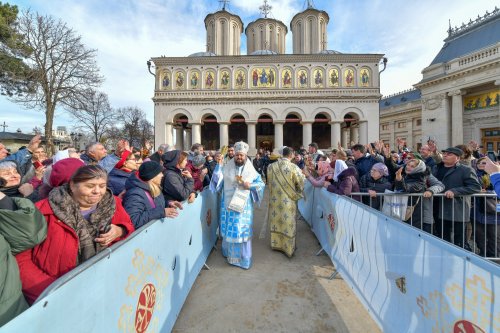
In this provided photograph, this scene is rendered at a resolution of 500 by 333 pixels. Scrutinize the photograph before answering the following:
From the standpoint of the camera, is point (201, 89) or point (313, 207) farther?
point (201, 89)

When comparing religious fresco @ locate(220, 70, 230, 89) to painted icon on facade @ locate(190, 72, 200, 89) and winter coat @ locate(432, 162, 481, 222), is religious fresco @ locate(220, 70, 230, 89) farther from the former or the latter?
winter coat @ locate(432, 162, 481, 222)

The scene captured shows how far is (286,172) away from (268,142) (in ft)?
71.5

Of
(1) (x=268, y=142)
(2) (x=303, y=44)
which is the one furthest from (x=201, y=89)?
(2) (x=303, y=44)

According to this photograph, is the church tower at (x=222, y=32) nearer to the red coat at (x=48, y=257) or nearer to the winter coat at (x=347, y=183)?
the winter coat at (x=347, y=183)

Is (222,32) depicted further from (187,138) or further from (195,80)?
(187,138)

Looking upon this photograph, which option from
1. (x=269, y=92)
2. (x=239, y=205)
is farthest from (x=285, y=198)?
(x=269, y=92)

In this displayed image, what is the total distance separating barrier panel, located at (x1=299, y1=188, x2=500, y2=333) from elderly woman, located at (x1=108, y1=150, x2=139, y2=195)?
3.04 m

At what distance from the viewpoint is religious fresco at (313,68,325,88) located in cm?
→ 2188

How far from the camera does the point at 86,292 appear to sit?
51.5 inches

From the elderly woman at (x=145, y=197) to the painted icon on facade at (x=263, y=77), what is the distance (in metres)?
21.1

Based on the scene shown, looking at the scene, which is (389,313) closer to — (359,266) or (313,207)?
(359,266)

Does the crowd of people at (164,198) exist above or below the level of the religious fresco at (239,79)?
below

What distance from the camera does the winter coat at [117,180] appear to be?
114 inches

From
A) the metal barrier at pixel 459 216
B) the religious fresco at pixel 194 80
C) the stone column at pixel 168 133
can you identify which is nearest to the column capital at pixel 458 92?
the religious fresco at pixel 194 80
